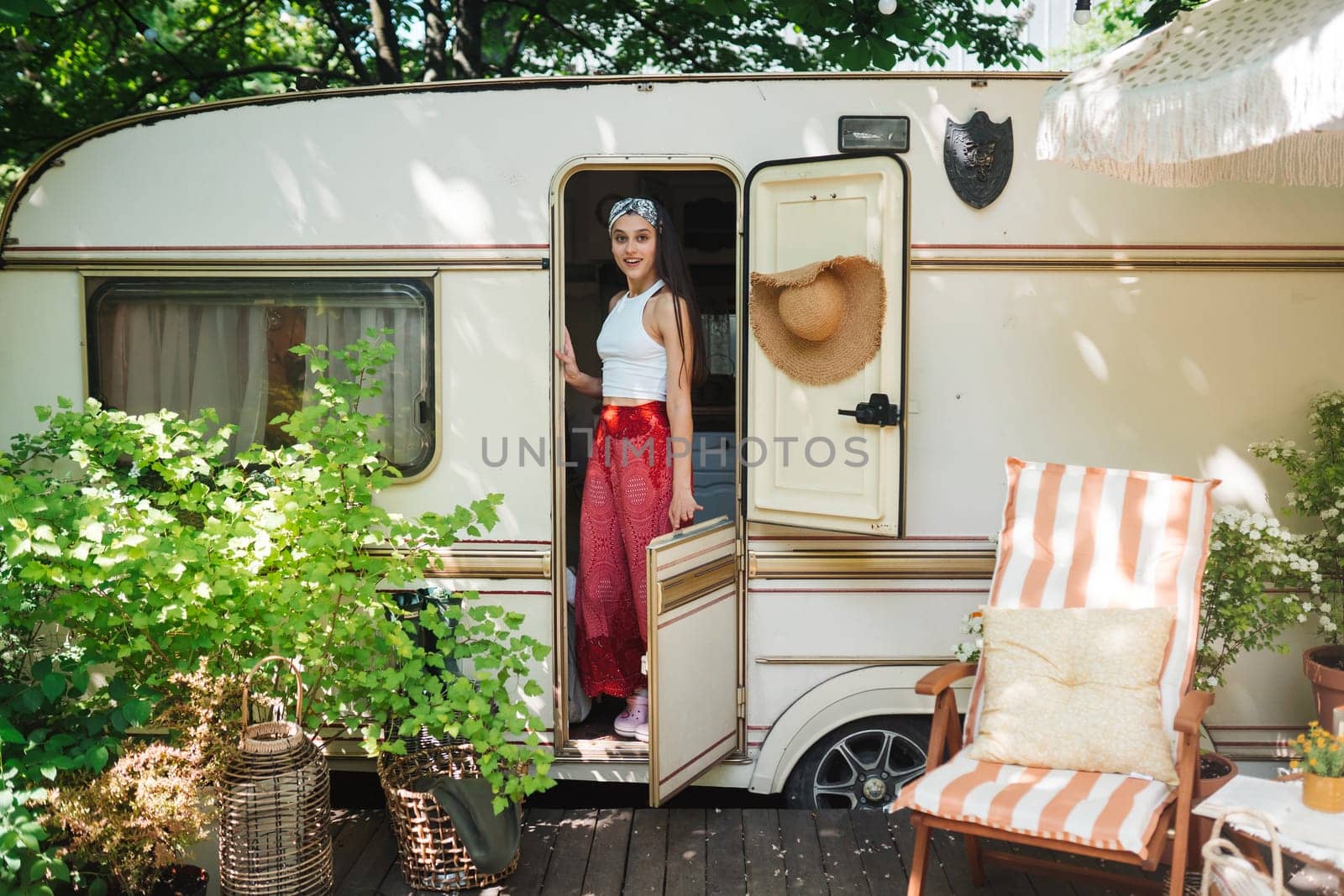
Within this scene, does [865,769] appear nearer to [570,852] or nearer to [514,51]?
[570,852]

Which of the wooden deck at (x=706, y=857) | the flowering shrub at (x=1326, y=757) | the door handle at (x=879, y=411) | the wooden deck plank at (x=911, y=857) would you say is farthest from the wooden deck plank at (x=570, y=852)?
the flowering shrub at (x=1326, y=757)

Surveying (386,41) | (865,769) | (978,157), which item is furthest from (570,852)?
(386,41)

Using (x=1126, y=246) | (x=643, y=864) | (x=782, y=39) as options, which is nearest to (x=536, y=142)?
(x=1126, y=246)

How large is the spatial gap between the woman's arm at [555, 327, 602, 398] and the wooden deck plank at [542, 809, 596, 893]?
5.45 ft

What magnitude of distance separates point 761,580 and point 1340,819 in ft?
6.37

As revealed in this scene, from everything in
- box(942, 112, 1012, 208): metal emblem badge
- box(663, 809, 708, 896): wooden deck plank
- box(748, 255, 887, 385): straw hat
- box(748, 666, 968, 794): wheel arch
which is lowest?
box(663, 809, 708, 896): wooden deck plank

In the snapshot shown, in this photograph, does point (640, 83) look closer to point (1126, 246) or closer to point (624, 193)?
point (1126, 246)

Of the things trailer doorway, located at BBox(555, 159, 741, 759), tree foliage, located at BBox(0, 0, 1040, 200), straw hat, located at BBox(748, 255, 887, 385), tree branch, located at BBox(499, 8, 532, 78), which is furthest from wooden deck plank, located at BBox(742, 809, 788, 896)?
tree branch, located at BBox(499, 8, 532, 78)

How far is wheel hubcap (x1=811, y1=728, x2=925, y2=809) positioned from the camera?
4043mm

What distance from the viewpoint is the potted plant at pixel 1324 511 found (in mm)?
3664

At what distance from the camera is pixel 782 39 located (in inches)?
316

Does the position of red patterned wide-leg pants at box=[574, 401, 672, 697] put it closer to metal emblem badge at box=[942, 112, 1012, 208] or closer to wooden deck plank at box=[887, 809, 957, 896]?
wooden deck plank at box=[887, 809, 957, 896]

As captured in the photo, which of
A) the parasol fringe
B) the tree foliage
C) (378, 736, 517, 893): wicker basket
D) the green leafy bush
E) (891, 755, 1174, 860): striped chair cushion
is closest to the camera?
the parasol fringe

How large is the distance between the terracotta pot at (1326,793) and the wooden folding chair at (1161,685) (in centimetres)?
30
